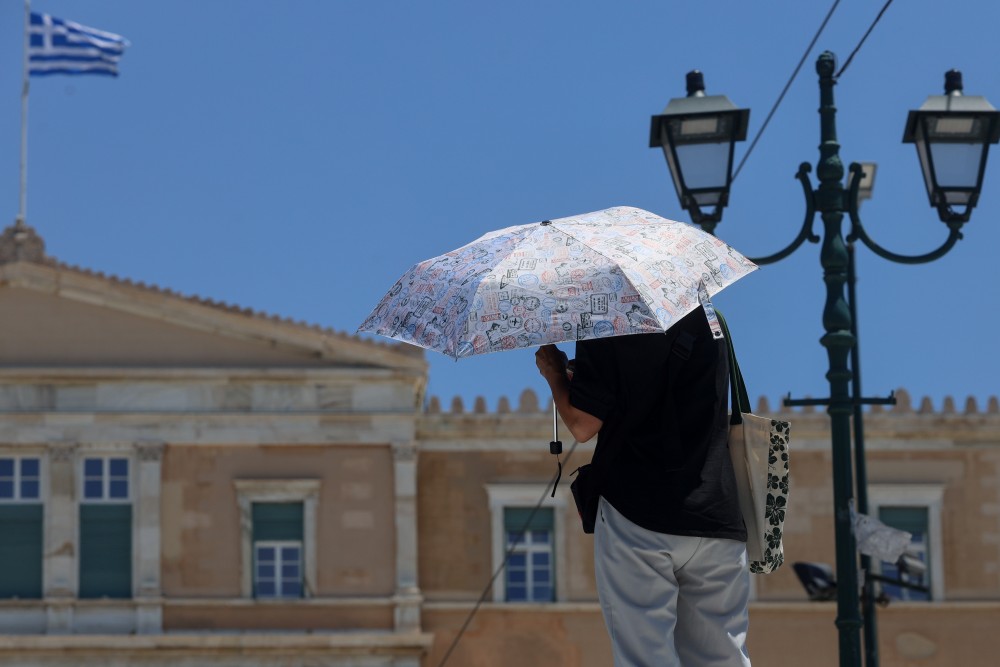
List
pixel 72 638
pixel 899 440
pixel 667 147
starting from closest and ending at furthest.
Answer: pixel 667 147 → pixel 72 638 → pixel 899 440

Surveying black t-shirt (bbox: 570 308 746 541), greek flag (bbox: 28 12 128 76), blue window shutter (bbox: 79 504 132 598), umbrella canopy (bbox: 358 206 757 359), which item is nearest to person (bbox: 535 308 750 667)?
black t-shirt (bbox: 570 308 746 541)

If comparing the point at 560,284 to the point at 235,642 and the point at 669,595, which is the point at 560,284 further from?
the point at 235,642

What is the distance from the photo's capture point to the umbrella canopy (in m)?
5.20

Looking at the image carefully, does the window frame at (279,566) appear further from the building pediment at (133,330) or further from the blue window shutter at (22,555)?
the blue window shutter at (22,555)

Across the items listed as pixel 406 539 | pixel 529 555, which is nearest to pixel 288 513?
pixel 406 539

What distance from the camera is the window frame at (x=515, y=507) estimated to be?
3052 centimetres

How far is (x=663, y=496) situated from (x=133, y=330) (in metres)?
25.9

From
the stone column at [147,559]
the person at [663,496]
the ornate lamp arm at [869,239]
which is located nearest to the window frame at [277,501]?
the stone column at [147,559]

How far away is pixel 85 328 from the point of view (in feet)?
99.3

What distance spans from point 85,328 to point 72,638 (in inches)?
178

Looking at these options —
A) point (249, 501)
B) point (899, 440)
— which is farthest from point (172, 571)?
point (899, 440)

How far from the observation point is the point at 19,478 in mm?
30078

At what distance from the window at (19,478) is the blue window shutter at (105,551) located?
2.68 ft

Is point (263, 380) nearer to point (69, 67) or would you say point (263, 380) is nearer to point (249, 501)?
point (249, 501)
